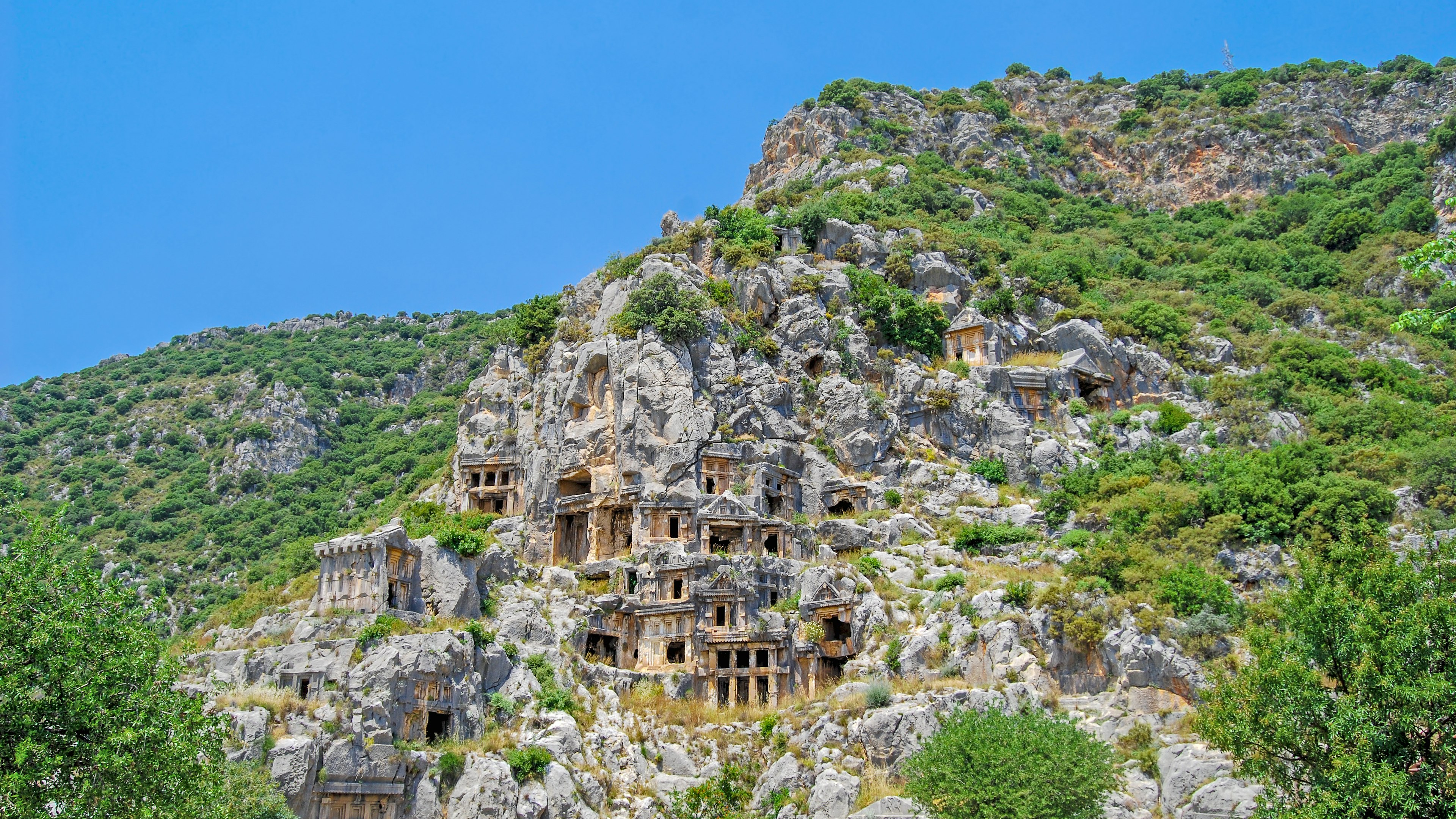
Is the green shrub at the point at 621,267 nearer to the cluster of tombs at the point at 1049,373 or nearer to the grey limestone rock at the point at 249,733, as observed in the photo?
the cluster of tombs at the point at 1049,373

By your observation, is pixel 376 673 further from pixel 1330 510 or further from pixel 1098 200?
pixel 1098 200

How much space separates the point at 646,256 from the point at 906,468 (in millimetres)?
23449

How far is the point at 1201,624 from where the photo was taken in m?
42.1

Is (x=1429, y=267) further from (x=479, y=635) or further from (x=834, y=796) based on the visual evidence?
(x=479, y=635)

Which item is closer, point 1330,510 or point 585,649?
point 1330,510

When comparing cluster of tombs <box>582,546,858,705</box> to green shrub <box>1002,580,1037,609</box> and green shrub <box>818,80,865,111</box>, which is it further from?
A: green shrub <box>818,80,865,111</box>

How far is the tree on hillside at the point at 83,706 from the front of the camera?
22062mm

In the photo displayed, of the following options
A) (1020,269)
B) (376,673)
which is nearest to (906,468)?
(1020,269)

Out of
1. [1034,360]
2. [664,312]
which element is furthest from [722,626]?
[1034,360]

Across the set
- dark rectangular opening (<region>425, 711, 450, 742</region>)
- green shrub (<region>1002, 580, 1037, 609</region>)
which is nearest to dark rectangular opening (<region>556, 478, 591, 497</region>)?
dark rectangular opening (<region>425, 711, 450, 742</region>)

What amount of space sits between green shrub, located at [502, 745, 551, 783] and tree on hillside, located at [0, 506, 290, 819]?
17.1 m

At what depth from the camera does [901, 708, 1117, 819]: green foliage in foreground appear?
1294 inches

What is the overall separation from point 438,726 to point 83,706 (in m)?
22.5

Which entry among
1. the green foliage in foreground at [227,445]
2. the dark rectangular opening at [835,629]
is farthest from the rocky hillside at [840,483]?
the green foliage in foreground at [227,445]
